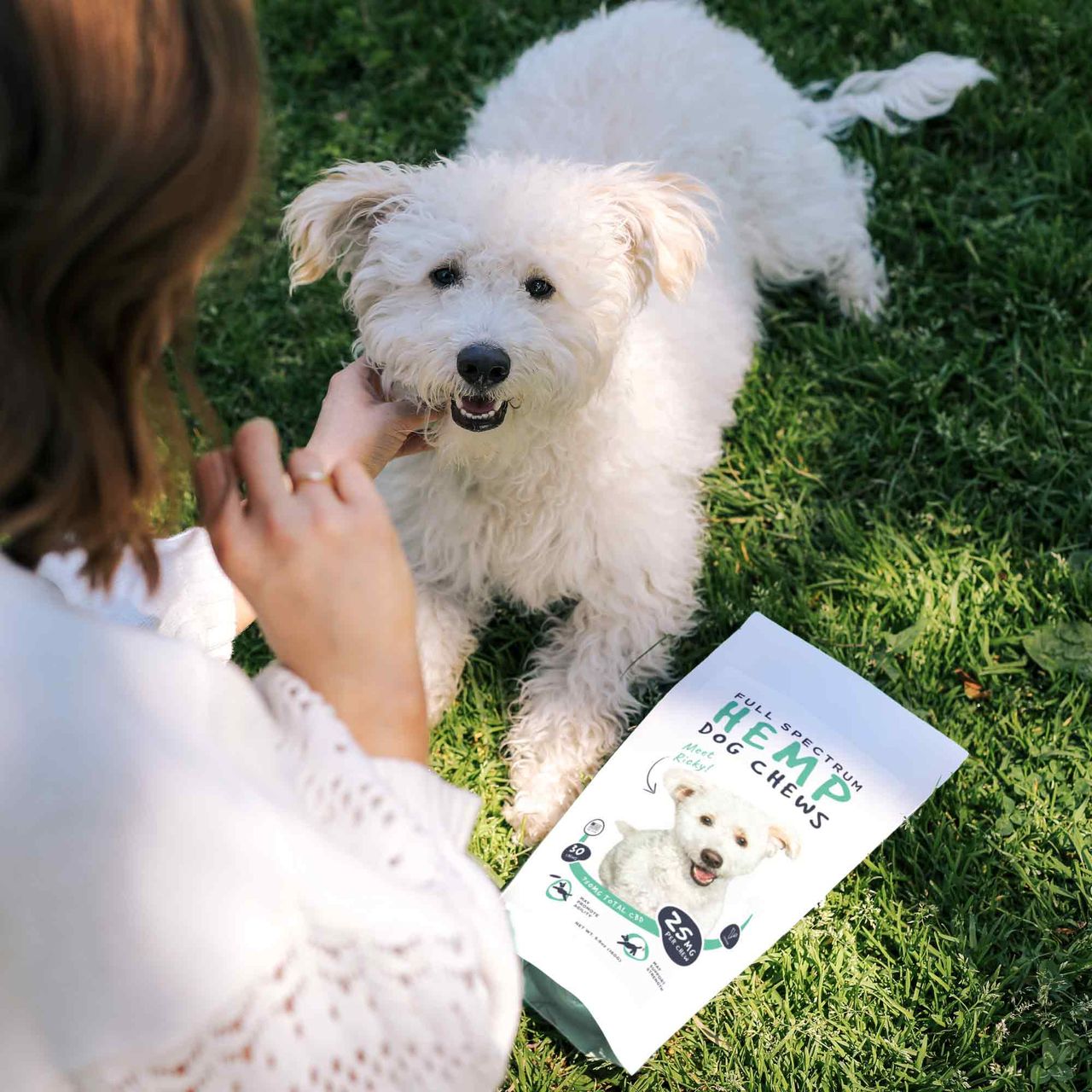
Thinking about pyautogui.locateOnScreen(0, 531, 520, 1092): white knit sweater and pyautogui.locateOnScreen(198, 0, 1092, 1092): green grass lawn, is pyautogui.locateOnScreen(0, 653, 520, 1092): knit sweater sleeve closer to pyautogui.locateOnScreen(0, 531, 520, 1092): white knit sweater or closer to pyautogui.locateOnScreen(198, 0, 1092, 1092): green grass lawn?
pyautogui.locateOnScreen(0, 531, 520, 1092): white knit sweater

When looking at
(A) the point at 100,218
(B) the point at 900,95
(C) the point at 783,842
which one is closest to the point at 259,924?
(A) the point at 100,218

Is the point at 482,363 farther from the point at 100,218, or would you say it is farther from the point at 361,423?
the point at 100,218

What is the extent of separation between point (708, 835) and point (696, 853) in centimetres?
5

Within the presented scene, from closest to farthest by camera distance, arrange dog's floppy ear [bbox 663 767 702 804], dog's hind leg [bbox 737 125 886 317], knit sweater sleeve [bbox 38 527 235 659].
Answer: knit sweater sleeve [bbox 38 527 235 659], dog's floppy ear [bbox 663 767 702 804], dog's hind leg [bbox 737 125 886 317]

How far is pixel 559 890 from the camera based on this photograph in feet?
7.77

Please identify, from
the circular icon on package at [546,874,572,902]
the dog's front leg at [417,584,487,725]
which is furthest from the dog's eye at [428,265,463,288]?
the circular icon on package at [546,874,572,902]

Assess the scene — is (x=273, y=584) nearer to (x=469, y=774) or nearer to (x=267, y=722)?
(x=267, y=722)

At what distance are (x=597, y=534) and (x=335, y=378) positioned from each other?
793 mm

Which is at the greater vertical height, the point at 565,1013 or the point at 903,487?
the point at 903,487

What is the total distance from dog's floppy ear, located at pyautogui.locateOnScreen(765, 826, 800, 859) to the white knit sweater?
1194mm

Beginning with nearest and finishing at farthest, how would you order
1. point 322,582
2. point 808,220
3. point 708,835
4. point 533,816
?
point 322,582, point 708,835, point 533,816, point 808,220

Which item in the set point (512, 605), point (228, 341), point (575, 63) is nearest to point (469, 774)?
point (512, 605)

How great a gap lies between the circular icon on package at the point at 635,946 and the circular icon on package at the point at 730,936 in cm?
16

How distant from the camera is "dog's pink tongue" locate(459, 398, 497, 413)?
2.27 metres
